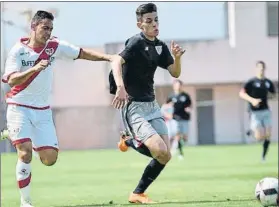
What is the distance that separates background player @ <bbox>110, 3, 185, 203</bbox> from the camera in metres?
10.2

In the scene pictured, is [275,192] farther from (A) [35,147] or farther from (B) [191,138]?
(B) [191,138]

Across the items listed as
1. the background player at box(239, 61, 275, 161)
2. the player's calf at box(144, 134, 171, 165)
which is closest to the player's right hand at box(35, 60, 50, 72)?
the player's calf at box(144, 134, 171, 165)

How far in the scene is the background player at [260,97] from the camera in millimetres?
19500

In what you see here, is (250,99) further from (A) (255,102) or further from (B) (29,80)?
(B) (29,80)

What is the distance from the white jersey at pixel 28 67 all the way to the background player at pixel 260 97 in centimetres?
973

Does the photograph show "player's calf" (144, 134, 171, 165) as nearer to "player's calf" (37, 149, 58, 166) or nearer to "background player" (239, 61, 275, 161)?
"player's calf" (37, 149, 58, 166)

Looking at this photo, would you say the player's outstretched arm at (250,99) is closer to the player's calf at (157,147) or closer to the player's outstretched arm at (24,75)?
the player's calf at (157,147)

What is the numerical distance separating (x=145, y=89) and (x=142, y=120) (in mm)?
404

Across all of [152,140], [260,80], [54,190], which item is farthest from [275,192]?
[260,80]

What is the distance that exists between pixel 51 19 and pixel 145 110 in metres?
1.67

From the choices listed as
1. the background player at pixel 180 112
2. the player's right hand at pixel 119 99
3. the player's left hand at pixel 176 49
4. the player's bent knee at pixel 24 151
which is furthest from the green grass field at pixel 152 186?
the background player at pixel 180 112

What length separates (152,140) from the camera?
1012cm

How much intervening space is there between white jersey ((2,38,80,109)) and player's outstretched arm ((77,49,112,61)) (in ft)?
0.21

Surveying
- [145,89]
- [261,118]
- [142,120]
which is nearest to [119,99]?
[142,120]
